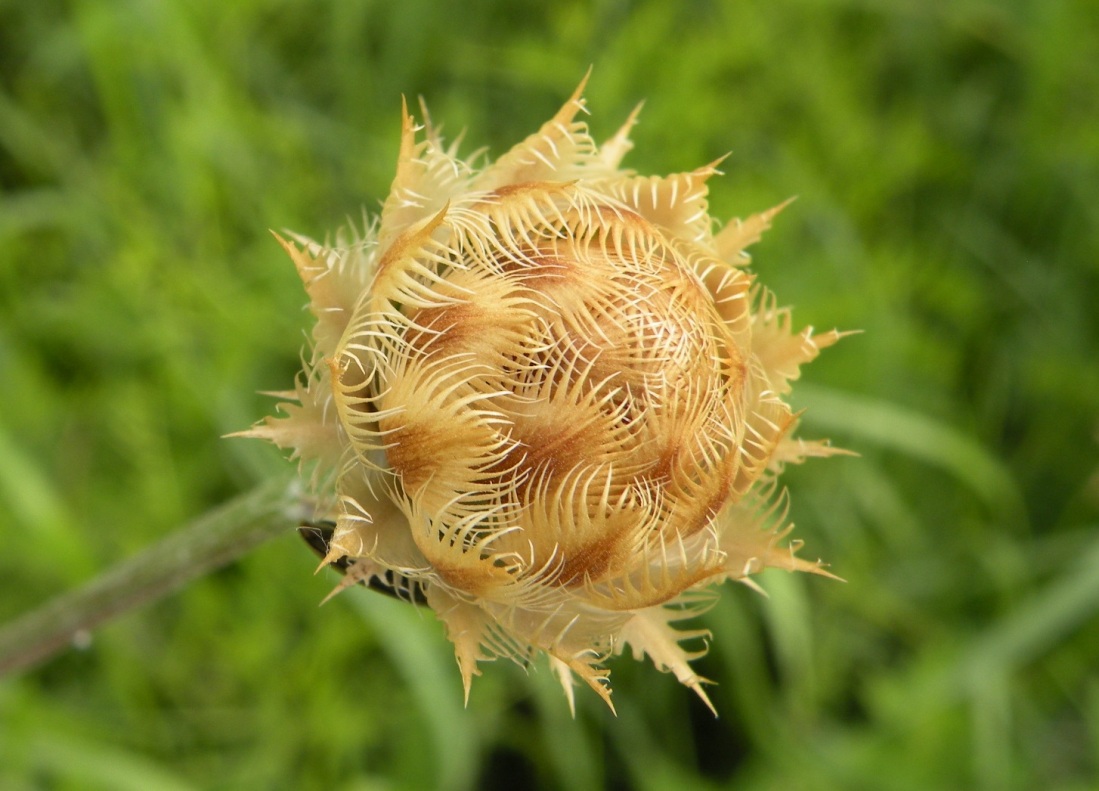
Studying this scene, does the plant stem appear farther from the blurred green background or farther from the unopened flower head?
the blurred green background

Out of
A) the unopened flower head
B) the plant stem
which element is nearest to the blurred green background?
the plant stem

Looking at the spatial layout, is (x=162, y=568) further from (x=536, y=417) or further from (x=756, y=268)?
(x=756, y=268)

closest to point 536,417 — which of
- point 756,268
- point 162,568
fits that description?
point 162,568

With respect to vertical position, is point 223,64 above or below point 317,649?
above

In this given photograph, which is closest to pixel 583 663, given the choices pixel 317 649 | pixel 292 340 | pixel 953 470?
pixel 317 649

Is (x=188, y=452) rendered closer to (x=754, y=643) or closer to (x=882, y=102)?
(x=754, y=643)

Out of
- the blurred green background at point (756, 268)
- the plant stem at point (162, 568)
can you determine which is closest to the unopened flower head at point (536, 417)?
the plant stem at point (162, 568)

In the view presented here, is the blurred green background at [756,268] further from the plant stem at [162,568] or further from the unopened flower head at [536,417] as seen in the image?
the unopened flower head at [536,417]
